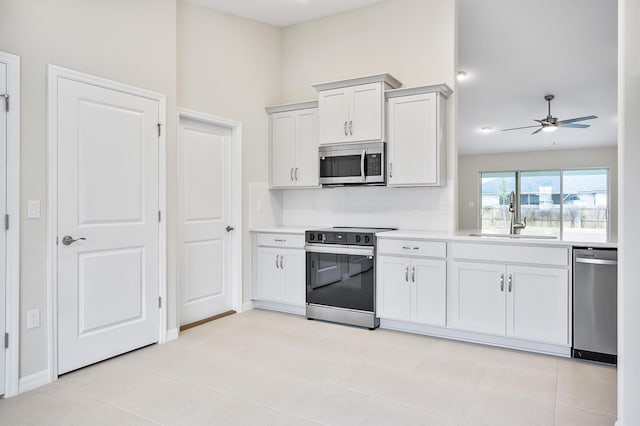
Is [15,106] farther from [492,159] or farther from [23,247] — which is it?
[492,159]

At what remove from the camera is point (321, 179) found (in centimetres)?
447

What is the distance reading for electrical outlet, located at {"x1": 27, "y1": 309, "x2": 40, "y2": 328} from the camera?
8.87 ft

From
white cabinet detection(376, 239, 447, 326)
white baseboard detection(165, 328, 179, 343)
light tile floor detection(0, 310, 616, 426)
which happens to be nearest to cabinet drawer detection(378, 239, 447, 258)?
white cabinet detection(376, 239, 447, 326)

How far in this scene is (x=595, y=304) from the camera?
10.3 feet

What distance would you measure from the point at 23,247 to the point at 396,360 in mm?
2631

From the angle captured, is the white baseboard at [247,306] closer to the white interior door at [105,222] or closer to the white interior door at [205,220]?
the white interior door at [205,220]

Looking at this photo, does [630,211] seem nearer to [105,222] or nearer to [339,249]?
[339,249]

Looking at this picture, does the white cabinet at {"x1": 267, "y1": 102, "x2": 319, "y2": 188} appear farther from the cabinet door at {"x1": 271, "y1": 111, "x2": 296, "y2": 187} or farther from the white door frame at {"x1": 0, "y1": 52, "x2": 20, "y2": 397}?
the white door frame at {"x1": 0, "y1": 52, "x2": 20, "y2": 397}

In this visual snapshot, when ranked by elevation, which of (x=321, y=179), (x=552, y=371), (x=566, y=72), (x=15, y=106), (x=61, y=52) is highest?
(x=566, y=72)

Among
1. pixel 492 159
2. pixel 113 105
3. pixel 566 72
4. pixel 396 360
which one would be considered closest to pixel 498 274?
pixel 396 360

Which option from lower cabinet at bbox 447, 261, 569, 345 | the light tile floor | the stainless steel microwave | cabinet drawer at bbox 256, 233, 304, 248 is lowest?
the light tile floor

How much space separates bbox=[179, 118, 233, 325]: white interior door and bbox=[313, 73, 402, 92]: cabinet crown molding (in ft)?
3.75

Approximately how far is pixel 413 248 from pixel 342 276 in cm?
75

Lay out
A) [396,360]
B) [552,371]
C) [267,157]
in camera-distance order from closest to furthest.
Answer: [552,371] < [396,360] < [267,157]
